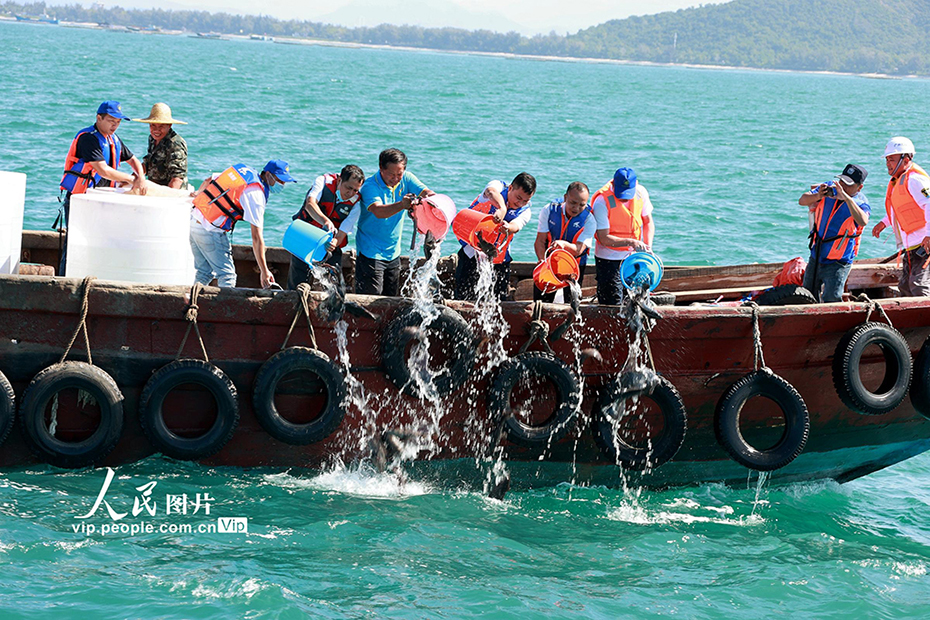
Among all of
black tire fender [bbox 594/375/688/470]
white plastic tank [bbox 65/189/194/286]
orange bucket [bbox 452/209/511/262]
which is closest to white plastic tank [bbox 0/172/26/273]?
white plastic tank [bbox 65/189/194/286]

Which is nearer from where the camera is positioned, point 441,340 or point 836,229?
point 441,340

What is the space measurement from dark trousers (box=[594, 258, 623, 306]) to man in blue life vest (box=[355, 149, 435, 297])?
157 cm

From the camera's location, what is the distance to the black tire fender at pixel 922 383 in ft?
25.0

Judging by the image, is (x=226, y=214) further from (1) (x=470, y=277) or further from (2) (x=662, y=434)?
(2) (x=662, y=434)

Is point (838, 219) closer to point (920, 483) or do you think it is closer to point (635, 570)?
point (920, 483)

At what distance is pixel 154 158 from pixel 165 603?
446cm

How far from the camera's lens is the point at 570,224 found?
26.7 feet

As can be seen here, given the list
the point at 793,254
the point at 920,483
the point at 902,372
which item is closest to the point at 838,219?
the point at 902,372

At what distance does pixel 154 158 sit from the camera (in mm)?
8875

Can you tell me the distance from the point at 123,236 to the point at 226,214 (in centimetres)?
90

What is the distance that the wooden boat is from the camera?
680cm

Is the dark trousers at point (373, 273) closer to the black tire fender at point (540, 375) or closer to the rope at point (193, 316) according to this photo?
the black tire fender at point (540, 375)

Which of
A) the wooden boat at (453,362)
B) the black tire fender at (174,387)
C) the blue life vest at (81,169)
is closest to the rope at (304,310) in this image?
the wooden boat at (453,362)

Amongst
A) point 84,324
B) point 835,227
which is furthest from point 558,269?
point 84,324
